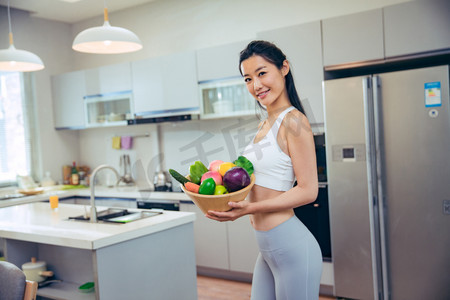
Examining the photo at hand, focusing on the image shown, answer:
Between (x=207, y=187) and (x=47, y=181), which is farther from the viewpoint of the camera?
(x=47, y=181)

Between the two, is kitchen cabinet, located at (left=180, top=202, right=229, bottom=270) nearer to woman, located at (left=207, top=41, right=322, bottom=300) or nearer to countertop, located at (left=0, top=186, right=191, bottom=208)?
countertop, located at (left=0, top=186, right=191, bottom=208)

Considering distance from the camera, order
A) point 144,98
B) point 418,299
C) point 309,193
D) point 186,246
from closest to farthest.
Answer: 1. point 309,193
2. point 186,246
3. point 418,299
4. point 144,98

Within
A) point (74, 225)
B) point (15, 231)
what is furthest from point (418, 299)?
point (15, 231)

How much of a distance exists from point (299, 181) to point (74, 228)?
1.49 m

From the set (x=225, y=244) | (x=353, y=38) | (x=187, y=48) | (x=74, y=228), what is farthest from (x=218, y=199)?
(x=187, y=48)

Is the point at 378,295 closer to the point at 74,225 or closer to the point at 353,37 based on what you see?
the point at 353,37

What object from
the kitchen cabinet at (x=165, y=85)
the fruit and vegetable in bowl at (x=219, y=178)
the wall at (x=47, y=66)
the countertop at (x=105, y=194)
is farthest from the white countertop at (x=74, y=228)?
the wall at (x=47, y=66)

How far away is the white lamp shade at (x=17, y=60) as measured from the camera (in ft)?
9.49

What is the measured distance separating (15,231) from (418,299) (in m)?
2.59

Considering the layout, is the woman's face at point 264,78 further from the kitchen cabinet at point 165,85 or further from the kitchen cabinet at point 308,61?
the kitchen cabinet at point 165,85

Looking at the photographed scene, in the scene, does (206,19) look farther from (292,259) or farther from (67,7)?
(292,259)

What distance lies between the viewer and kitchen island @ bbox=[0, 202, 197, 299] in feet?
Result: 6.68

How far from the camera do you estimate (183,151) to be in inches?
171

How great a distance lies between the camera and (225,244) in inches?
142
